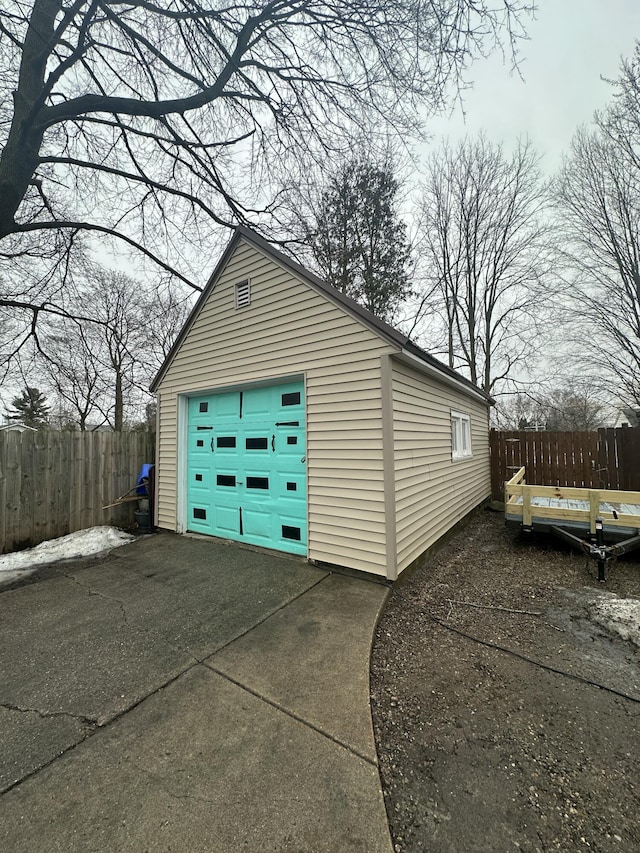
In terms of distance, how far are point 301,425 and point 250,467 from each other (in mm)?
1157

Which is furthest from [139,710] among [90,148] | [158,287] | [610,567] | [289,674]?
[90,148]

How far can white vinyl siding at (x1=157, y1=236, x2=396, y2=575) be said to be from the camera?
12.9 feet

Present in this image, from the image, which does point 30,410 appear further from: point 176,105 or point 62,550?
point 176,105

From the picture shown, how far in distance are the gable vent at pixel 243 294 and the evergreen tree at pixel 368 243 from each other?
6861 mm

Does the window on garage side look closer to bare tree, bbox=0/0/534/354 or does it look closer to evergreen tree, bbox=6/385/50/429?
bare tree, bbox=0/0/534/354

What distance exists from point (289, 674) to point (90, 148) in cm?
817

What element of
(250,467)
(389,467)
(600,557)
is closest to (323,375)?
(389,467)

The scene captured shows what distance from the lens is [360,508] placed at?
3.96 metres

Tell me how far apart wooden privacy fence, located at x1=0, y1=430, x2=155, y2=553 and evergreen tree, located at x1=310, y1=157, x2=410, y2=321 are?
8880 millimetres

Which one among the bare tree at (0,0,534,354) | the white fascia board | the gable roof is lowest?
the white fascia board

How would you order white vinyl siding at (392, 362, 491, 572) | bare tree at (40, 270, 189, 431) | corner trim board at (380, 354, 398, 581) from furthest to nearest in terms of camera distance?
bare tree at (40, 270, 189, 431) → white vinyl siding at (392, 362, 491, 572) → corner trim board at (380, 354, 398, 581)

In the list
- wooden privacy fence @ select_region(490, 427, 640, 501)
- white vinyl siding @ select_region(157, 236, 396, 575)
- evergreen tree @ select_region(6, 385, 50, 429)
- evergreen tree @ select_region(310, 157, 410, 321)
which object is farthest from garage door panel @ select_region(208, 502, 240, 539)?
evergreen tree @ select_region(6, 385, 50, 429)

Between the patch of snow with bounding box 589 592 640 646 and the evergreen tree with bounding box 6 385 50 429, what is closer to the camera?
the patch of snow with bounding box 589 592 640 646

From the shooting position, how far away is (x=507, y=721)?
199 cm
